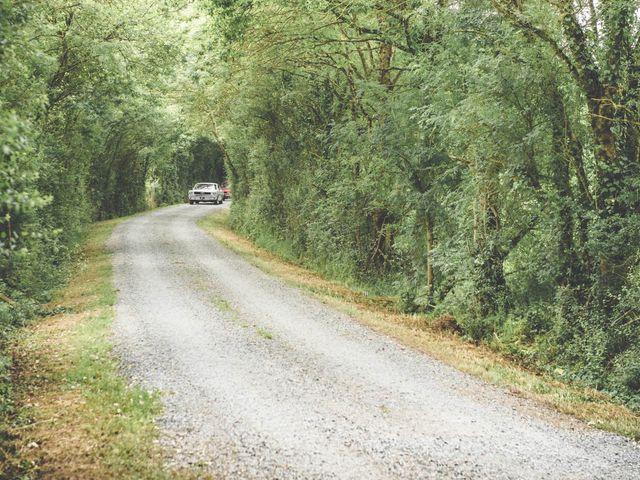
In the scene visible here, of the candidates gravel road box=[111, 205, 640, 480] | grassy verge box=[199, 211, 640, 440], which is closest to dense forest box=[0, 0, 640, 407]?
grassy verge box=[199, 211, 640, 440]

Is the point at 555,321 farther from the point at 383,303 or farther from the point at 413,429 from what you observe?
the point at 383,303

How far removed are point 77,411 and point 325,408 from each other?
2762 millimetres

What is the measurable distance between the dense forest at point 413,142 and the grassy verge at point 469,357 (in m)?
0.43

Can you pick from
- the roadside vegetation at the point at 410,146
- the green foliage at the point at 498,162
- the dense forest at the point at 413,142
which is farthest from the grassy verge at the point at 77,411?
the green foliage at the point at 498,162

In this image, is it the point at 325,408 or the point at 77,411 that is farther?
the point at 325,408

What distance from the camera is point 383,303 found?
13617mm

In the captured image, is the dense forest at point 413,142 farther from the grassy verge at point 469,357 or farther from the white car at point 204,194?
the white car at point 204,194

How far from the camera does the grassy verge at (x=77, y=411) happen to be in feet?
15.7

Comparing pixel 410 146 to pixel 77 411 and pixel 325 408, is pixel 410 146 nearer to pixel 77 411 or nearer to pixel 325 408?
pixel 325 408

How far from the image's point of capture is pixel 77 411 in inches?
235

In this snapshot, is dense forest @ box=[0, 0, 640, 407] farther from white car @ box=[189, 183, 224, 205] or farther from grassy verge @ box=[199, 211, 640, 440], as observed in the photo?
white car @ box=[189, 183, 224, 205]


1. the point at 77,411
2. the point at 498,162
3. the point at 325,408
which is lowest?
the point at 325,408

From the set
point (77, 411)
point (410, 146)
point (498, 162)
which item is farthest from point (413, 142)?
point (77, 411)

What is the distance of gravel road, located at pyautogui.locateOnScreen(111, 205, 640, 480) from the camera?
503cm
